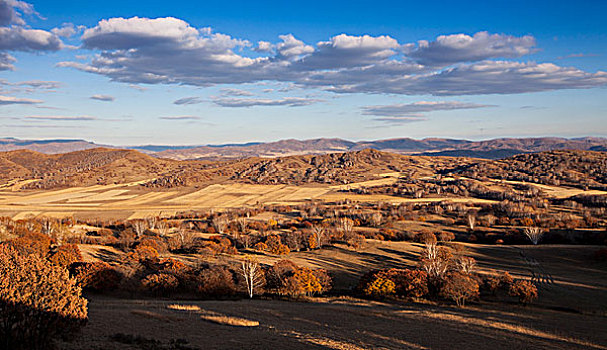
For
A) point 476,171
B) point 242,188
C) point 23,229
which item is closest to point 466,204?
point 476,171

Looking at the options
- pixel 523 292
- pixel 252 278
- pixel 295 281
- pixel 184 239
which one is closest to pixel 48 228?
pixel 184 239

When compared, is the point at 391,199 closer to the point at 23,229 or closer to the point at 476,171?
the point at 476,171

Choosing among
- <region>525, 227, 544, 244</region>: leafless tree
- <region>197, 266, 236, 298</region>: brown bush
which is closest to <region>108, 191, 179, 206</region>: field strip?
<region>197, 266, 236, 298</region>: brown bush

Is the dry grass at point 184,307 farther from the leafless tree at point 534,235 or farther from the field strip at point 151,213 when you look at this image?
the field strip at point 151,213

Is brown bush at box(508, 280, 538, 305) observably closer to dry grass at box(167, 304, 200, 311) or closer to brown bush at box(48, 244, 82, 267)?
dry grass at box(167, 304, 200, 311)

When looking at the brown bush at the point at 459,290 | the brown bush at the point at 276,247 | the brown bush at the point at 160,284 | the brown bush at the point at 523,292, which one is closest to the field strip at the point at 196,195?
the brown bush at the point at 276,247

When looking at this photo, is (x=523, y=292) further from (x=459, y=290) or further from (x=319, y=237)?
(x=319, y=237)
